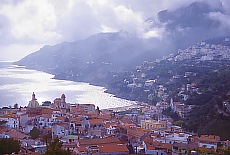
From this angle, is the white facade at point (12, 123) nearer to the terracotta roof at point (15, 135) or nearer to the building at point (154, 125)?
the terracotta roof at point (15, 135)

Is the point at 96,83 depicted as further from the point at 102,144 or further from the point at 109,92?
the point at 102,144

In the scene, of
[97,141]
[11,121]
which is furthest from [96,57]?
[97,141]

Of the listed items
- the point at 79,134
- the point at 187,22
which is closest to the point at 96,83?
the point at 187,22

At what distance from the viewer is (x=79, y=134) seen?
18781mm

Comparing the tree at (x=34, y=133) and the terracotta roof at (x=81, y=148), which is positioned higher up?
the tree at (x=34, y=133)

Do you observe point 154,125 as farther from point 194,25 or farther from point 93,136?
point 194,25

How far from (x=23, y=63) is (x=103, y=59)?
60114 millimetres

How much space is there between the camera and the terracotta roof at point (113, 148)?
15091mm

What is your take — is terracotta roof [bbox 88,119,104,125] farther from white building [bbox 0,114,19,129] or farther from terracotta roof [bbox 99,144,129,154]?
terracotta roof [bbox 99,144,129,154]

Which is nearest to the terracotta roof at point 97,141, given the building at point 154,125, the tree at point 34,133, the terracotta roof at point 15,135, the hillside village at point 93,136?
the hillside village at point 93,136

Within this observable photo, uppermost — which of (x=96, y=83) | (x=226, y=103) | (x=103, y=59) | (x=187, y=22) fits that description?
(x=187, y=22)

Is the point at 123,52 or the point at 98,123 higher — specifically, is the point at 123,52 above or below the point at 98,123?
above

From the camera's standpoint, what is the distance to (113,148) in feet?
50.3

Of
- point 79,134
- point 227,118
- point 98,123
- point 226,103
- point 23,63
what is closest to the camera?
point 79,134
